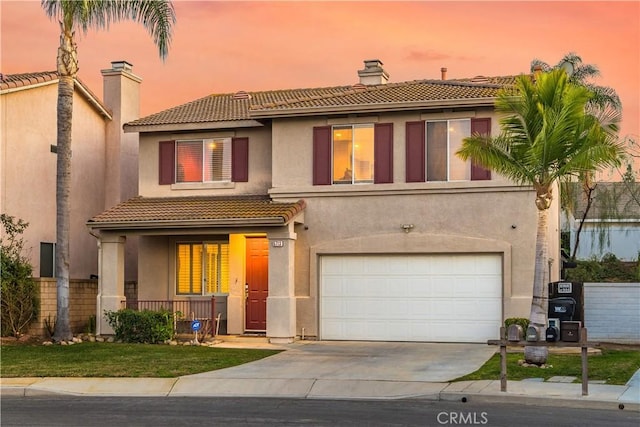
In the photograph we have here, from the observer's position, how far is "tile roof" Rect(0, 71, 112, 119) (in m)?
25.3

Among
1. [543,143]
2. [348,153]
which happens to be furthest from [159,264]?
[543,143]

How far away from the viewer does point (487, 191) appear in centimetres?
2242

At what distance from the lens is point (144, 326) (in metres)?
22.5

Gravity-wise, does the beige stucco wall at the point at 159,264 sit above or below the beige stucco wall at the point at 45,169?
below

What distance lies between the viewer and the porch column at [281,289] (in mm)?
22703

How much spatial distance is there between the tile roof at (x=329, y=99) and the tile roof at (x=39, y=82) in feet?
9.29

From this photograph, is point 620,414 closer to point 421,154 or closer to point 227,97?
point 421,154

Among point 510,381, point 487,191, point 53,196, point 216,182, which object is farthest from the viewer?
point 53,196

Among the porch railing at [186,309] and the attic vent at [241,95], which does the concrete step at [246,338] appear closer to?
the porch railing at [186,309]

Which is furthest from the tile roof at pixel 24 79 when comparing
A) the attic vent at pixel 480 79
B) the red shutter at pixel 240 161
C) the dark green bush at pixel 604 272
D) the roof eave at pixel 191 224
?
the dark green bush at pixel 604 272

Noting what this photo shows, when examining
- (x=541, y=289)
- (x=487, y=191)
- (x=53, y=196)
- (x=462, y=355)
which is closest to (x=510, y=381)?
(x=541, y=289)


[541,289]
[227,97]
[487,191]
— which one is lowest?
[541,289]

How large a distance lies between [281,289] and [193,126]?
5735 mm

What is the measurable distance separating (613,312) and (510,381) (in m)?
8.38
